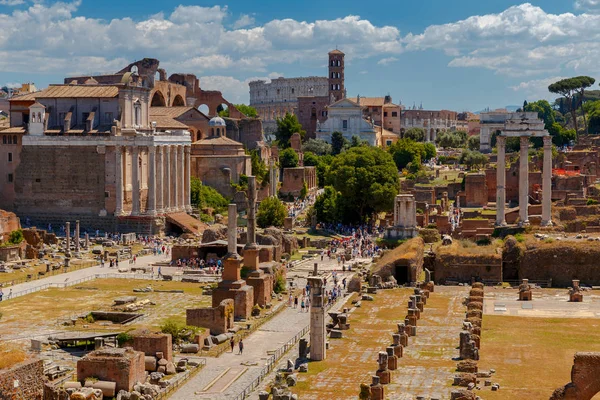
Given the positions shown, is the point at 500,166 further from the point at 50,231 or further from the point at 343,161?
the point at 50,231

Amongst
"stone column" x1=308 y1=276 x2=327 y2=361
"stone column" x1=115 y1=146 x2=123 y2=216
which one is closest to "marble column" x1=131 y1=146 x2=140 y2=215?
"stone column" x1=115 y1=146 x2=123 y2=216

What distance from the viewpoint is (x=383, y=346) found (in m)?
34.6

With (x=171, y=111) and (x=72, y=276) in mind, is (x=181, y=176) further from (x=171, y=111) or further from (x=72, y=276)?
(x=72, y=276)

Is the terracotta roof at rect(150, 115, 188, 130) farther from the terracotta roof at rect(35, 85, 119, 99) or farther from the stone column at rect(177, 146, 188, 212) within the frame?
the terracotta roof at rect(35, 85, 119, 99)

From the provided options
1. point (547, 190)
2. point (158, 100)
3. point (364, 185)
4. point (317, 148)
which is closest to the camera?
point (547, 190)

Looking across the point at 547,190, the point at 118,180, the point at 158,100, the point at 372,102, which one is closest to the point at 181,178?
the point at 118,180

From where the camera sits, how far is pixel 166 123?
83.2m

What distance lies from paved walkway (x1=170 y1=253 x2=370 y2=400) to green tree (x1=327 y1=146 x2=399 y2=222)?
29.8m

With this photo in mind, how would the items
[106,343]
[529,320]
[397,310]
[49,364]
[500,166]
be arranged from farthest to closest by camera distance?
1. [500,166]
2. [397,310]
3. [529,320]
4. [106,343]
5. [49,364]

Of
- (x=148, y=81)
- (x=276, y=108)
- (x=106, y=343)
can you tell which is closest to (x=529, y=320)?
(x=106, y=343)

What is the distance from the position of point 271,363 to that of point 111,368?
587cm

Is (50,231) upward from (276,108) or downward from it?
downward

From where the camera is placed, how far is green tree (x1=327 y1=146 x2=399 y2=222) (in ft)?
241

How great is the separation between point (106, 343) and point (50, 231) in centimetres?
3678
